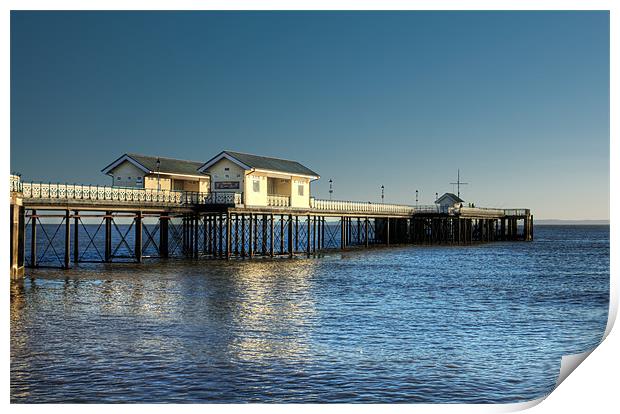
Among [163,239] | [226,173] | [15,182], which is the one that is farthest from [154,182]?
[15,182]

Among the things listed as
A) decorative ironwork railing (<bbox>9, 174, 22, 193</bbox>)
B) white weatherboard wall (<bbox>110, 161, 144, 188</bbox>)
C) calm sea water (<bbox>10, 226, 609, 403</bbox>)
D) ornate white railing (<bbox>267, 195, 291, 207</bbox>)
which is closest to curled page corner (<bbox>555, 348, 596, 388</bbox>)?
calm sea water (<bbox>10, 226, 609, 403</bbox>)

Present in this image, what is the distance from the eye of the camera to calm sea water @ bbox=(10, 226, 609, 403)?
14445mm

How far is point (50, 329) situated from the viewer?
1938 centimetres

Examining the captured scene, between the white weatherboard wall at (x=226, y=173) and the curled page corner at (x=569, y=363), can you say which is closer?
the curled page corner at (x=569, y=363)

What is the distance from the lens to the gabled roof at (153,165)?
43500 mm

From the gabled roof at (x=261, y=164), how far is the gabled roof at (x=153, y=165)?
75.7 inches

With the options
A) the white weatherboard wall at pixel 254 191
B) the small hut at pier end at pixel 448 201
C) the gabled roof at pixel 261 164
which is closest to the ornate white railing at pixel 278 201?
the white weatherboard wall at pixel 254 191

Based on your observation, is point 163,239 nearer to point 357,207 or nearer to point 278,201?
point 278,201

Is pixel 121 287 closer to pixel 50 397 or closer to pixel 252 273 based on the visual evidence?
pixel 252 273

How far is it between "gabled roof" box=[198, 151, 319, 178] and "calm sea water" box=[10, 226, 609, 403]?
10212 millimetres

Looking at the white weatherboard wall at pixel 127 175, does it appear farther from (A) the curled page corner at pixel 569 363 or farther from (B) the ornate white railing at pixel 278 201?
(A) the curled page corner at pixel 569 363
